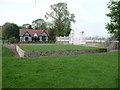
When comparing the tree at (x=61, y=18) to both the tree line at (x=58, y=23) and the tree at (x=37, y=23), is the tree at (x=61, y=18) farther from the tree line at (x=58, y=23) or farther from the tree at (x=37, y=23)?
the tree at (x=37, y=23)

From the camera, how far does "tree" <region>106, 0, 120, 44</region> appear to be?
15.4 meters

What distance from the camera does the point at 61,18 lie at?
128 ft

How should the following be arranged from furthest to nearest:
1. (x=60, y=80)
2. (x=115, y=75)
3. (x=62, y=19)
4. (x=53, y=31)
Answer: (x=53, y=31) → (x=62, y=19) → (x=115, y=75) → (x=60, y=80)

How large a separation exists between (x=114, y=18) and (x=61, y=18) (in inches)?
954

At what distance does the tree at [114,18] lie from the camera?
15.4 m

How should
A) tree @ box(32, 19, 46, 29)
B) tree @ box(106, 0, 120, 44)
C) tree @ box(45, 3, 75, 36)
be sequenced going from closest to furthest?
tree @ box(106, 0, 120, 44), tree @ box(45, 3, 75, 36), tree @ box(32, 19, 46, 29)

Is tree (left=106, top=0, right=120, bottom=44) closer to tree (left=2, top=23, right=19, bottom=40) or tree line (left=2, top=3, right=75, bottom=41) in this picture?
tree line (left=2, top=3, right=75, bottom=41)

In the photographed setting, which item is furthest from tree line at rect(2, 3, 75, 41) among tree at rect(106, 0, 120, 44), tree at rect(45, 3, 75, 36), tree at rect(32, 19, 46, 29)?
tree at rect(106, 0, 120, 44)

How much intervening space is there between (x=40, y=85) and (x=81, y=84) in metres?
1.02

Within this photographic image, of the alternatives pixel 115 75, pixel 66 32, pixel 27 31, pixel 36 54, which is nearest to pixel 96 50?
pixel 36 54

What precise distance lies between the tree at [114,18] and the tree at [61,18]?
22167 millimetres

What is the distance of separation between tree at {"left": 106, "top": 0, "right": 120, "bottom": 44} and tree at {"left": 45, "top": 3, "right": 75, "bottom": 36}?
2217 centimetres

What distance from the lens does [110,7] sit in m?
16.4

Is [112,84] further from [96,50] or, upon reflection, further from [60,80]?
[96,50]
